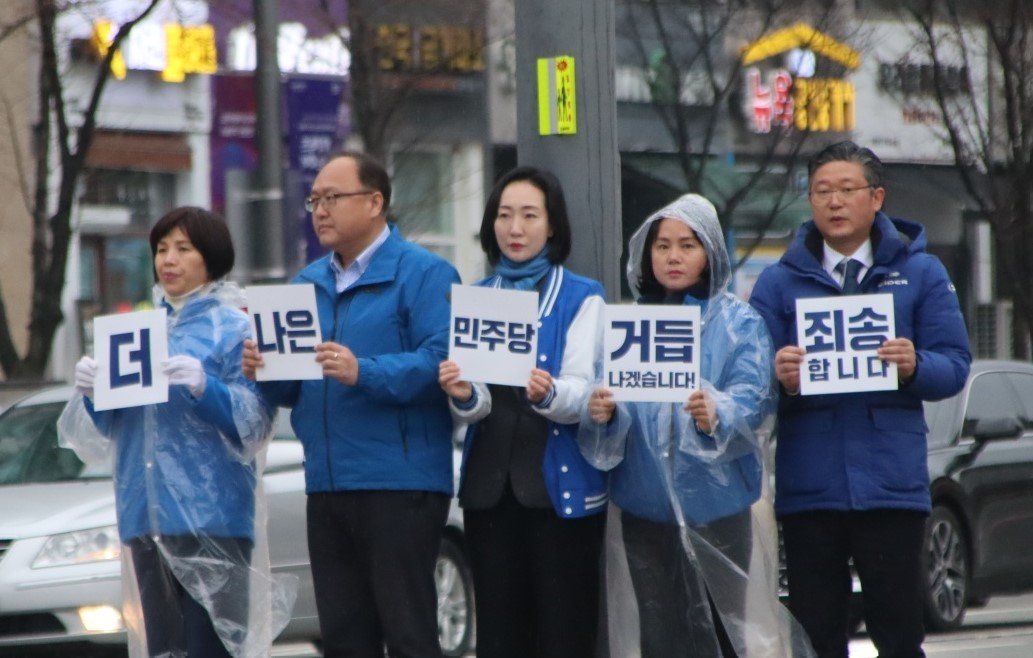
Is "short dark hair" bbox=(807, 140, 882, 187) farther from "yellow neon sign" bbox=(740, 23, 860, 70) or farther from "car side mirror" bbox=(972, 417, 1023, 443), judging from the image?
"yellow neon sign" bbox=(740, 23, 860, 70)

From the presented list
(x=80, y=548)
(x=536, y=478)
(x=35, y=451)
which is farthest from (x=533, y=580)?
(x=35, y=451)

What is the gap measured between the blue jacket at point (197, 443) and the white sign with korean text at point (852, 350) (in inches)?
70.3

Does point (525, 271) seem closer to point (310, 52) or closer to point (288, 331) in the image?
point (288, 331)

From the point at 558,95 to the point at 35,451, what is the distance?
4.47m

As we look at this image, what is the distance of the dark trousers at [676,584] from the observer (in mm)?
5754

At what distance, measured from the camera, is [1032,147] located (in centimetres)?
1933

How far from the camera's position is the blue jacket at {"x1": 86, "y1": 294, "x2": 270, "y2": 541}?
5945 millimetres

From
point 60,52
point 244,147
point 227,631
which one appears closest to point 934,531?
point 227,631

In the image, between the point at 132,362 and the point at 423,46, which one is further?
the point at 423,46

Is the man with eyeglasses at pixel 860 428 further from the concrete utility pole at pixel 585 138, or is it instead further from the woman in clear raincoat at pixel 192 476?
the woman in clear raincoat at pixel 192 476

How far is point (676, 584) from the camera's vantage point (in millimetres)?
5789

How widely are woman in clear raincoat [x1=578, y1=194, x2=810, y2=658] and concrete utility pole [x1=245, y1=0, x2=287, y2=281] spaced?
583cm

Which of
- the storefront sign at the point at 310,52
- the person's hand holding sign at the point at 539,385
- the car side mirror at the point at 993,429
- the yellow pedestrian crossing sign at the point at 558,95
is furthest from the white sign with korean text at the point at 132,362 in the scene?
the storefront sign at the point at 310,52

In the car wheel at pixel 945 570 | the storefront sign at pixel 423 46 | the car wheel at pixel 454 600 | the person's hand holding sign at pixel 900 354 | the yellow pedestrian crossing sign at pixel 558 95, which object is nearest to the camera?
the person's hand holding sign at pixel 900 354
